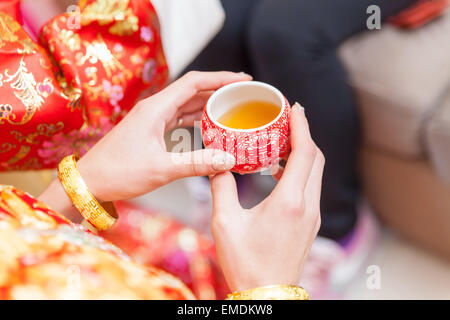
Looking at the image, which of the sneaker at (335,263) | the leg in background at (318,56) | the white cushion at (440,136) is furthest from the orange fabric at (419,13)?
the sneaker at (335,263)

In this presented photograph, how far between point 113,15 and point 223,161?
26 centimetres

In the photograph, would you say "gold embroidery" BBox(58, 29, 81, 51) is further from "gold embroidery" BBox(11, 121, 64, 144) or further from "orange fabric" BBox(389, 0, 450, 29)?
"orange fabric" BBox(389, 0, 450, 29)

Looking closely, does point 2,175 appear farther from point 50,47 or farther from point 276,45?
point 276,45

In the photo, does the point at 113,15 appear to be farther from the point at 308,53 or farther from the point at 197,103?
the point at 308,53

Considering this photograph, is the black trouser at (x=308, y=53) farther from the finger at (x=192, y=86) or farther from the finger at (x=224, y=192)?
the finger at (x=224, y=192)

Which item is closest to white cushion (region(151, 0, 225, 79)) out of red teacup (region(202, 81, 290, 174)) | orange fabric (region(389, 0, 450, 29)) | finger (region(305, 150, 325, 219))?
red teacup (region(202, 81, 290, 174))

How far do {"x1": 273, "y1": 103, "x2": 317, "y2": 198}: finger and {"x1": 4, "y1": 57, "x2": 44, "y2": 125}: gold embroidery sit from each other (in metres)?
0.31

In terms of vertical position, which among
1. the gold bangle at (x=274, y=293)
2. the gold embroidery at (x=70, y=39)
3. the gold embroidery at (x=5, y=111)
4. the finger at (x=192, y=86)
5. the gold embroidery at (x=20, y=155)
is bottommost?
the gold bangle at (x=274, y=293)

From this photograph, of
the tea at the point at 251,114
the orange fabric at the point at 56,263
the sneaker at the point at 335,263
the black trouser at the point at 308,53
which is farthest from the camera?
the sneaker at the point at 335,263

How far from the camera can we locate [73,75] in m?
0.61

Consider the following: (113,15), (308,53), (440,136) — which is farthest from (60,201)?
(440,136)

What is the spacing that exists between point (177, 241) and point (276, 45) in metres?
0.38

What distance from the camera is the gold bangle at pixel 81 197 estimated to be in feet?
1.86

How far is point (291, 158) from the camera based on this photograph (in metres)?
0.51
